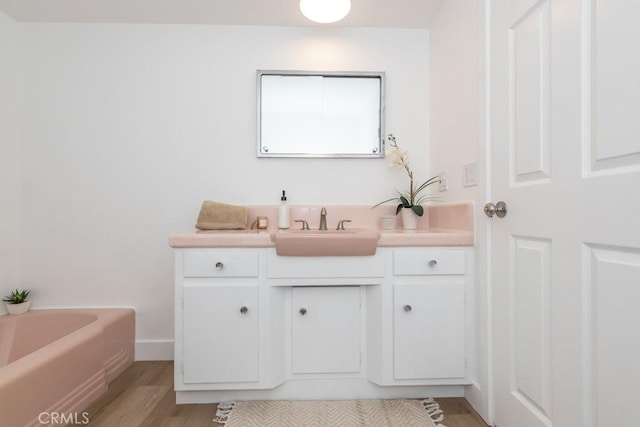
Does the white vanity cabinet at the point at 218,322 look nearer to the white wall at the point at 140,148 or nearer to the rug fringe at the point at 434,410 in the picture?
the white wall at the point at 140,148

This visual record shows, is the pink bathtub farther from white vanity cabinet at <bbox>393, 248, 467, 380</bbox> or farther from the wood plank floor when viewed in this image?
white vanity cabinet at <bbox>393, 248, 467, 380</bbox>

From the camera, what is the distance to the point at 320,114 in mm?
1921

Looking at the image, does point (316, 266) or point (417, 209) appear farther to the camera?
point (417, 209)

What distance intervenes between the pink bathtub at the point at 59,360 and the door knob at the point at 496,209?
183cm

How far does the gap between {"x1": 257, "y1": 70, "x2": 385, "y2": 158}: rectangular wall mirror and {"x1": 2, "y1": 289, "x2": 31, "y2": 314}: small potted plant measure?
1595 millimetres

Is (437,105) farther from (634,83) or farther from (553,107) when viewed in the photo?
(634,83)

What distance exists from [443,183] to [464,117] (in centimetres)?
38

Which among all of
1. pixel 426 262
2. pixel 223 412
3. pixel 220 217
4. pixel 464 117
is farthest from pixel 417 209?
pixel 223 412

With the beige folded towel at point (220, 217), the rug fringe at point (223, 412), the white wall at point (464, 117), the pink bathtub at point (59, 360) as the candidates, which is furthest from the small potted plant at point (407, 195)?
the pink bathtub at point (59, 360)

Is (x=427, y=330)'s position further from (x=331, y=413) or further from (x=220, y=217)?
(x=220, y=217)

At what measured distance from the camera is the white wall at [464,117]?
136 cm

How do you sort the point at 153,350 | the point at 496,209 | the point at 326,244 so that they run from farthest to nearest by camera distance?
the point at 153,350, the point at 326,244, the point at 496,209

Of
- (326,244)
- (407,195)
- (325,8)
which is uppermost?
(325,8)

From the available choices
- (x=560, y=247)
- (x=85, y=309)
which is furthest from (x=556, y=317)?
(x=85, y=309)
